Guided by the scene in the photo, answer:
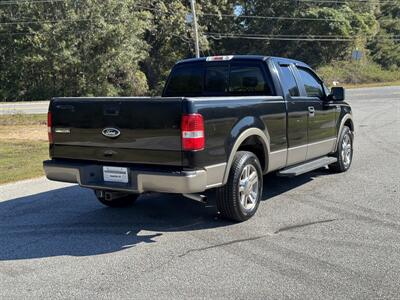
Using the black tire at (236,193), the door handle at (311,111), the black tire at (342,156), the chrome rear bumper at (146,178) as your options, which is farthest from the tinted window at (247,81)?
the black tire at (342,156)

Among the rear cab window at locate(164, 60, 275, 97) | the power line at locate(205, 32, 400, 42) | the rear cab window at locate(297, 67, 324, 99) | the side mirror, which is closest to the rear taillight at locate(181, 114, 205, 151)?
the rear cab window at locate(164, 60, 275, 97)

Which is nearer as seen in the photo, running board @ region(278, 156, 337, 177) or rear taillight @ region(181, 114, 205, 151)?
rear taillight @ region(181, 114, 205, 151)

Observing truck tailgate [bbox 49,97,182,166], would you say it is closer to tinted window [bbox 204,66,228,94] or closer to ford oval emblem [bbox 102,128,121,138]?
ford oval emblem [bbox 102,128,121,138]

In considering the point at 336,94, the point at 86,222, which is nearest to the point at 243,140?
the point at 86,222

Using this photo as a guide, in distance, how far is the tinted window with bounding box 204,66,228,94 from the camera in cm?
707

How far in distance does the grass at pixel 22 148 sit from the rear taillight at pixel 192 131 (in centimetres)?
494

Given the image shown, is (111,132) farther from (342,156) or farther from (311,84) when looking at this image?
(342,156)

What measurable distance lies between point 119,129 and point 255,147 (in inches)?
70.6

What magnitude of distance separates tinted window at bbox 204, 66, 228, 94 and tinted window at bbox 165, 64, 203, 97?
13 cm

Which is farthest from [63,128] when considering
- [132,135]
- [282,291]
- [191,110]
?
[282,291]

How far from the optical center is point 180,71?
24.7 ft

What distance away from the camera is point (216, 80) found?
282 inches

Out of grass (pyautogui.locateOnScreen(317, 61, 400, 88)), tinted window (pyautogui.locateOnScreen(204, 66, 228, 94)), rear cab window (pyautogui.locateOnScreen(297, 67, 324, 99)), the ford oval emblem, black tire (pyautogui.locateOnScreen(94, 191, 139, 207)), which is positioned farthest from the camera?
grass (pyautogui.locateOnScreen(317, 61, 400, 88))

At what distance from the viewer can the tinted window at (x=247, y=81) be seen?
678cm
